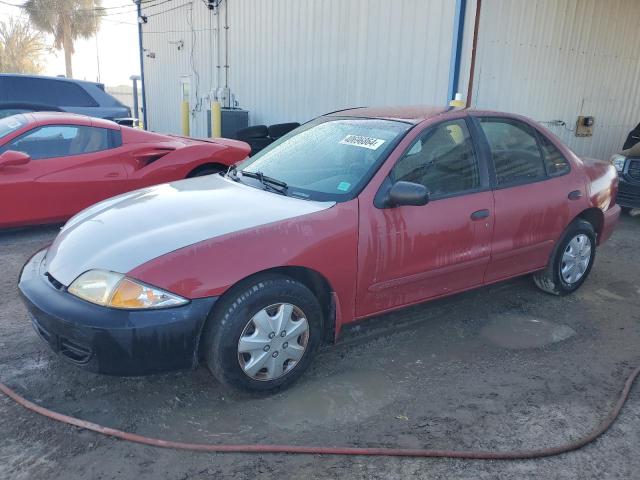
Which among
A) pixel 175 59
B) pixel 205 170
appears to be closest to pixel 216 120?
pixel 205 170

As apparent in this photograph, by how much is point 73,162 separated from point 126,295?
3.75m

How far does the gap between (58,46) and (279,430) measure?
3833cm

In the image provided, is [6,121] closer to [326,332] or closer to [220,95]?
[326,332]

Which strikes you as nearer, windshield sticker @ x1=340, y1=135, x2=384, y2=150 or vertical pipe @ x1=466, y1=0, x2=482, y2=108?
windshield sticker @ x1=340, y1=135, x2=384, y2=150

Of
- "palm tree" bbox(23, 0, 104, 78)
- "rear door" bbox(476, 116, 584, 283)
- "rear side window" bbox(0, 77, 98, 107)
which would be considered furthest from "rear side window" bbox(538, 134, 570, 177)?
"palm tree" bbox(23, 0, 104, 78)

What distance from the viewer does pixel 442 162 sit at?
354 centimetres

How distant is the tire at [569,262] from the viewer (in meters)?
4.37

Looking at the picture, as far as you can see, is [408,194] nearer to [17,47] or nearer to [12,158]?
[12,158]

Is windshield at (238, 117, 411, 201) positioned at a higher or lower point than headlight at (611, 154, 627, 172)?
higher

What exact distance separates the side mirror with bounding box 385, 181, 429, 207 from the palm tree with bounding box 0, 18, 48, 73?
4021 cm

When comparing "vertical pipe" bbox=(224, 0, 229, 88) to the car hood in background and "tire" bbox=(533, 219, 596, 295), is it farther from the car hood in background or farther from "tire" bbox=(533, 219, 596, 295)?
"tire" bbox=(533, 219, 596, 295)

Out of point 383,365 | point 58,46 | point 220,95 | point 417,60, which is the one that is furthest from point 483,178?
point 58,46

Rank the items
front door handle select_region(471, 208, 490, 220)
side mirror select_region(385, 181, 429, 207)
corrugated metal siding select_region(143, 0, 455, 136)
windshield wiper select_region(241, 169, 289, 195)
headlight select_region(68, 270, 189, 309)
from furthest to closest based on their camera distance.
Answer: corrugated metal siding select_region(143, 0, 455, 136)
front door handle select_region(471, 208, 490, 220)
windshield wiper select_region(241, 169, 289, 195)
side mirror select_region(385, 181, 429, 207)
headlight select_region(68, 270, 189, 309)

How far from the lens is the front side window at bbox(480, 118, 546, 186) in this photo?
3.81 m
